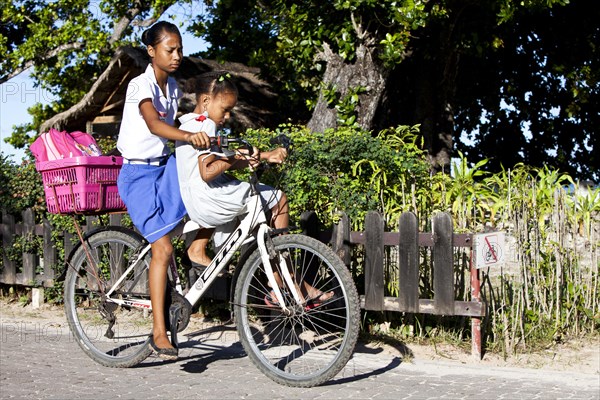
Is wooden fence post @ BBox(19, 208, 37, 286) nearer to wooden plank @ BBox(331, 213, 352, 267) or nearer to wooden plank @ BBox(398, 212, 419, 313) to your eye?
wooden plank @ BBox(331, 213, 352, 267)

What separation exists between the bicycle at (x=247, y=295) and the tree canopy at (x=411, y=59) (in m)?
5.84

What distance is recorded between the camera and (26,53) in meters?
22.7

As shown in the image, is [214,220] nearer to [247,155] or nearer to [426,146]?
[247,155]

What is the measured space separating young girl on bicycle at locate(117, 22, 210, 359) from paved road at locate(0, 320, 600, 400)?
0.34 m

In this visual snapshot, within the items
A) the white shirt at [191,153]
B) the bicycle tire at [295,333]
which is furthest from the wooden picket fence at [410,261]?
the white shirt at [191,153]

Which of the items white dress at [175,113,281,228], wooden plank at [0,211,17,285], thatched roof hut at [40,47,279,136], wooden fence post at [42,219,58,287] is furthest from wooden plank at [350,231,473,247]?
thatched roof hut at [40,47,279,136]

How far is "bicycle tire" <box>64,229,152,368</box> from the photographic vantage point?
6055 millimetres

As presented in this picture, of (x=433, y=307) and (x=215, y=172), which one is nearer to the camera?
(x=215, y=172)

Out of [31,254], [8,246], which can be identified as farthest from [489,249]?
[8,246]

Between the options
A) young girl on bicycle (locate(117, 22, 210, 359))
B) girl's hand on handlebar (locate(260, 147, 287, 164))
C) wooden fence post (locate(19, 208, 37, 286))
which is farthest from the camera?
wooden fence post (locate(19, 208, 37, 286))

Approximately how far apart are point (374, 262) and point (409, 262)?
286mm

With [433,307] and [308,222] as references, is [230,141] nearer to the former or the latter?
[308,222]

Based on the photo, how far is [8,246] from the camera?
9.36 m

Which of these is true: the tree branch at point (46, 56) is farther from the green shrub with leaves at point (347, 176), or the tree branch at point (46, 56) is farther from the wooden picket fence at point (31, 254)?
the green shrub with leaves at point (347, 176)
